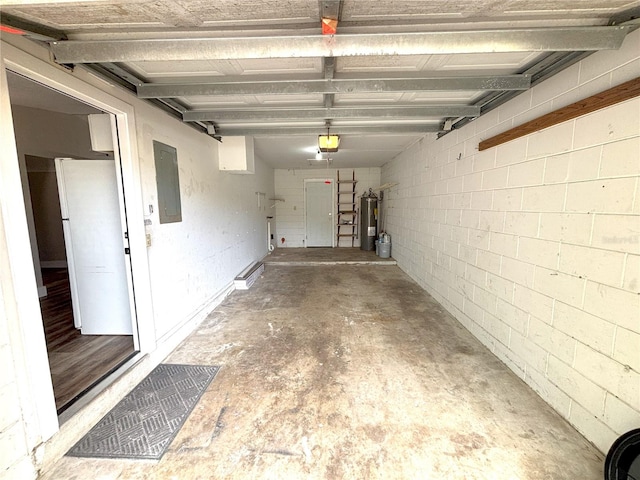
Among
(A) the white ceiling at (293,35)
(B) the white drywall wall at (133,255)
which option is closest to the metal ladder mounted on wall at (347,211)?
(B) the white drywall wall at (133,255)

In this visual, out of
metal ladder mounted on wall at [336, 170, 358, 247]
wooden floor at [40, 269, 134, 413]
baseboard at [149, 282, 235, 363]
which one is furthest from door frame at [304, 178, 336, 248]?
wooden floor at [40, 269, 134, 413]

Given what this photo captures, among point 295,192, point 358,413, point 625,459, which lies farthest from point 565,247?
point 295,192

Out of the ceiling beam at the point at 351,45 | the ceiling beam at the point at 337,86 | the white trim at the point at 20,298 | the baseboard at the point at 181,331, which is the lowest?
the baseboard at the point at 181,331

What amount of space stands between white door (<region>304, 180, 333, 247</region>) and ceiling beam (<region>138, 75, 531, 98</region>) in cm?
593

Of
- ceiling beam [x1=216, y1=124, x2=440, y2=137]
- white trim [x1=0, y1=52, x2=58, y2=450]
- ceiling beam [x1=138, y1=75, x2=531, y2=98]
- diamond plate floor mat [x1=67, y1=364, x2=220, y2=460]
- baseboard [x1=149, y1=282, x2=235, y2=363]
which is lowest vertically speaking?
diamond plate floor mat [x1=67, y1=364, x2=220, y2=460]

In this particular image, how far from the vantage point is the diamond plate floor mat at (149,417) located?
4.96 feet

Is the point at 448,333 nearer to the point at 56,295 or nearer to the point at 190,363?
the point at 190,363

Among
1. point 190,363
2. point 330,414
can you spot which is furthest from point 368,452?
point 190,363

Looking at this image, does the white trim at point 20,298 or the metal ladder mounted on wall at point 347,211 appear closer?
the white trim at point 20,298

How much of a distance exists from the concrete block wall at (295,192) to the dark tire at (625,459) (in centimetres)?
698

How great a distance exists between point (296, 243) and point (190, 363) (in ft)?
20.0

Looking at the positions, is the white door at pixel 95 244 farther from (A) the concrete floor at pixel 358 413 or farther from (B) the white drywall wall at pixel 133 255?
(A) the concrete floor at pixel 358 413

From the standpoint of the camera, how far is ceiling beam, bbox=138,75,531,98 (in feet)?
6.48

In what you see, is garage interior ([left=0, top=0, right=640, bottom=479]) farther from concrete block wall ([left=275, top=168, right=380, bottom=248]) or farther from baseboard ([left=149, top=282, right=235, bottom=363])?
concrete block wall ([left=275, top=168, right=380, bottom=248])
